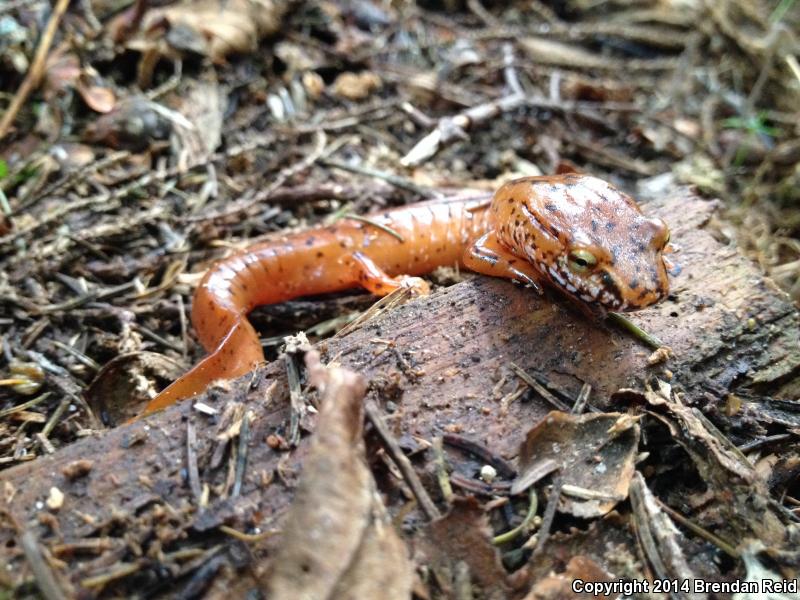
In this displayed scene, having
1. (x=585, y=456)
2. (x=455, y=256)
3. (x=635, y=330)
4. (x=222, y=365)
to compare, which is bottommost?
(x=455, y=256)

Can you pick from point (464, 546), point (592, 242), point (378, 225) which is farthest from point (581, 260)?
point (378, 225)

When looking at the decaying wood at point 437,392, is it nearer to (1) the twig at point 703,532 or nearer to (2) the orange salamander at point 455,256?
(1) the twig at point 703,532

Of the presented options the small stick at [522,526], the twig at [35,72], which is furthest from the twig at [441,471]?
the twig at [35,72]

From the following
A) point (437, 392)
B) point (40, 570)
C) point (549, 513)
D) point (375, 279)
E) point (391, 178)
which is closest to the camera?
point (40, 570)

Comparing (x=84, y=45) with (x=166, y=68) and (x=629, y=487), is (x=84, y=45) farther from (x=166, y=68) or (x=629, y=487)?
(x=629, y=487)

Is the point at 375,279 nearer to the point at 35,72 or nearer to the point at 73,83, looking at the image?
the point at 73,83

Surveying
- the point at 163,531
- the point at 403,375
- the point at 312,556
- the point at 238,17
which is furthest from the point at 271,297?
the point at 238,17

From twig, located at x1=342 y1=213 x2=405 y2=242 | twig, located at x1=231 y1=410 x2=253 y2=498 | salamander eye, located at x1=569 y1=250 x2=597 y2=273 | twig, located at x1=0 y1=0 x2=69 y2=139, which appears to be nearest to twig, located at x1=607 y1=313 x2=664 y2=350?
salamander eye, located at x1=569 y1=250 x2=597 y2=273
